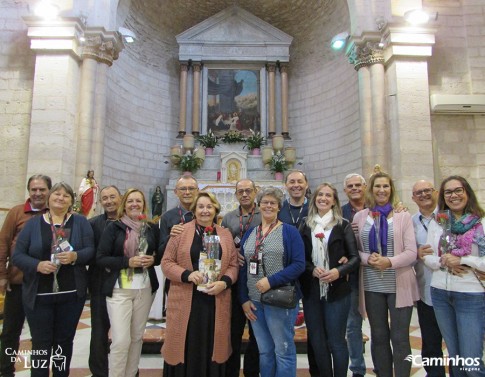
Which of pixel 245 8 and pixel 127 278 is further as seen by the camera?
pixel 245 8

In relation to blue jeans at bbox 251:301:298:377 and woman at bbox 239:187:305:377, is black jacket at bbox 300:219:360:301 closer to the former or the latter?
woman at bbox 239:187:305:377

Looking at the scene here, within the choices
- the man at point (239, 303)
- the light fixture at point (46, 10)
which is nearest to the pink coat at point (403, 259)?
the man at point (239, 303)

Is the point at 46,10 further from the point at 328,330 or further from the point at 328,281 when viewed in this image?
the point at 328,330

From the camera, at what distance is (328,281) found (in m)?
2.54

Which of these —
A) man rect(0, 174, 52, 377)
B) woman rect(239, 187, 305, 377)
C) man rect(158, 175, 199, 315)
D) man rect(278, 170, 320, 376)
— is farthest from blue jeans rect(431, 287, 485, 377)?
man rect(0, 174, 52, 377)

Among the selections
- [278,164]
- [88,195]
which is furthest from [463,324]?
[278,164]

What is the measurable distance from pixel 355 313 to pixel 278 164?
7.13 metres

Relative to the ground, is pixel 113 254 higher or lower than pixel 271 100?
lower

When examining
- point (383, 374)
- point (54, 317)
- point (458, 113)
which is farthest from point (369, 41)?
point (54, 317)

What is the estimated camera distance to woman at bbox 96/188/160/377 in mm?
2613

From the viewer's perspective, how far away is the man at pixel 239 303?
8.99 feet

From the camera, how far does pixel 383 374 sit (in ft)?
8.65

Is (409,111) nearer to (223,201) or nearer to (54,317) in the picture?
(223,201)

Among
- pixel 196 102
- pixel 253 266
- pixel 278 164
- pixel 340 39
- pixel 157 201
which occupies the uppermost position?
pixel 340 39
